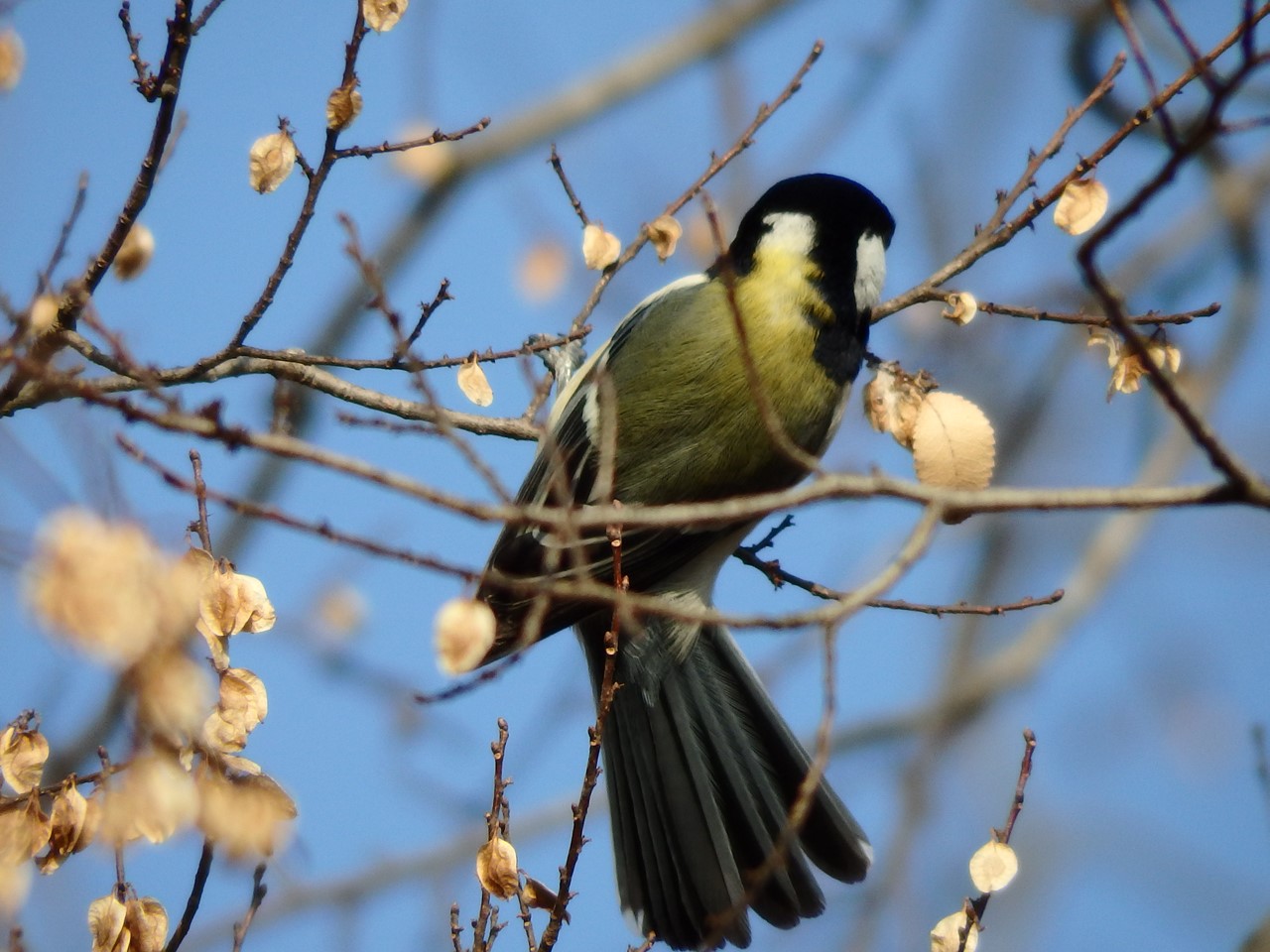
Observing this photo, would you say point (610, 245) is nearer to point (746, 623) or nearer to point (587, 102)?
point (746, 623)

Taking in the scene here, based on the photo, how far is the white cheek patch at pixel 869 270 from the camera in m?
3.22

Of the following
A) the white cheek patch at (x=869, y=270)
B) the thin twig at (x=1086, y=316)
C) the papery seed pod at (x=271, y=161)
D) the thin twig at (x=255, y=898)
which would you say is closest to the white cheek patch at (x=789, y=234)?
the white cheek patch at (x=869, y=270)

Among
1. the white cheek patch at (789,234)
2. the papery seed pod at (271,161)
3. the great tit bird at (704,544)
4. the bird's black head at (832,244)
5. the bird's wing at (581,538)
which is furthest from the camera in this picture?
the white cheek patch at (789,234)

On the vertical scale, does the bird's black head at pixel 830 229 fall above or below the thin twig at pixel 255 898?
above

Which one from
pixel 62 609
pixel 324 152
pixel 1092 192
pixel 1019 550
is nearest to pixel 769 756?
pixel 1092 192

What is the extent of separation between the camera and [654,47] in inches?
227

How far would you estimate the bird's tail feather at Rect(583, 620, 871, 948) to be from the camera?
296cm

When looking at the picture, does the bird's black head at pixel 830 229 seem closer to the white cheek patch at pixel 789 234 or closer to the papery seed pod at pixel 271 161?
the white cheek patch at pixel 789 234

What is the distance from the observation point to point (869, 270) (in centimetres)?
328

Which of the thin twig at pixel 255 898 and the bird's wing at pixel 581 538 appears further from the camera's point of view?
the bird's wing at pixel 581 538

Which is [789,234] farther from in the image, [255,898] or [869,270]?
[255,898]

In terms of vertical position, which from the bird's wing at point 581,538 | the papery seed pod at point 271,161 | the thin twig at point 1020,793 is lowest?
the thin twig at point 1020,793

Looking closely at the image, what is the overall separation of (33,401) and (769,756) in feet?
6.11

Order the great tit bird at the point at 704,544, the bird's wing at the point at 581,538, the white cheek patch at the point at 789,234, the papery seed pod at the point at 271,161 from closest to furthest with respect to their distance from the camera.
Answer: the papery seed pod at the point at 271,161 → the bird's wing at the point at 581,538 → the great tit bird at the point at 704,544 → the white cheek patch at the point at 789,234
